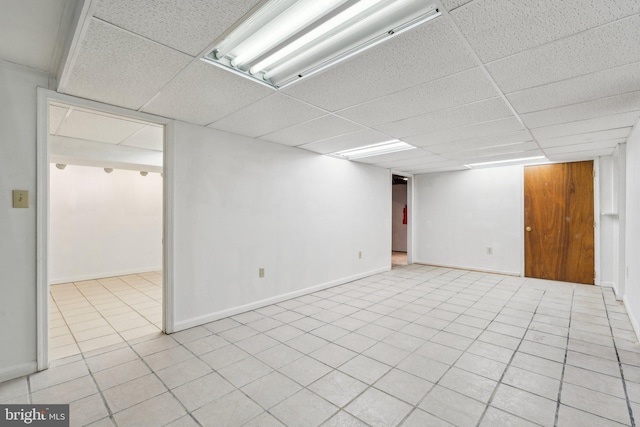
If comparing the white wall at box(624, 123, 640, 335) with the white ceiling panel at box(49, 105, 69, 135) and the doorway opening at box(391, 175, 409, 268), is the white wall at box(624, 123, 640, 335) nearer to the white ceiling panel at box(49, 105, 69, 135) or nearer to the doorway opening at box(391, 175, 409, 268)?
the white ceiling panel at box(49, 105, 69, 135)

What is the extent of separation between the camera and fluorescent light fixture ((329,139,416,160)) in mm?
4078

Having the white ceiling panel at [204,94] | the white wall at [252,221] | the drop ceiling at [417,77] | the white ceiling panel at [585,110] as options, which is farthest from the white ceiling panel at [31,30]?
the white ceiling panel at [585,110]

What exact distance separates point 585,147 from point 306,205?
4.08 metres

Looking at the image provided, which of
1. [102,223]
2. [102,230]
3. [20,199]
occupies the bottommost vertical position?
[102,230]

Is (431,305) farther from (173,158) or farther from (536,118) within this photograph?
(173,158)

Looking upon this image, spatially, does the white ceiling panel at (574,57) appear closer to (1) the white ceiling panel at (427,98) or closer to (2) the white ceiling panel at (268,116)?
(1) the white ceiling panel at (427,98)

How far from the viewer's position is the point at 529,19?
4.68 ft

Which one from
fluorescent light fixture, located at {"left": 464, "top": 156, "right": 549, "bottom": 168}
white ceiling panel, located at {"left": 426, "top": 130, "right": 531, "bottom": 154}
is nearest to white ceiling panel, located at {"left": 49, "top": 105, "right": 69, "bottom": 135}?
white ceiling panel, located at {"left": 426, "top": 130, "right": 531, "bottom": 154}

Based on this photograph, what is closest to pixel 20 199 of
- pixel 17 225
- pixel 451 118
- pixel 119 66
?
pixel 17 225

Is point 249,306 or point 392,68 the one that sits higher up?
point 392,68

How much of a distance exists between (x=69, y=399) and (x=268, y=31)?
107 inches

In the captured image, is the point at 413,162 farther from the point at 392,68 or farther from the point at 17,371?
the point at 17,371

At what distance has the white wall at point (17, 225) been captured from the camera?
2.16 metres

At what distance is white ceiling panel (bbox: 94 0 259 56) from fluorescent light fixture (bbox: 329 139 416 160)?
279cm
